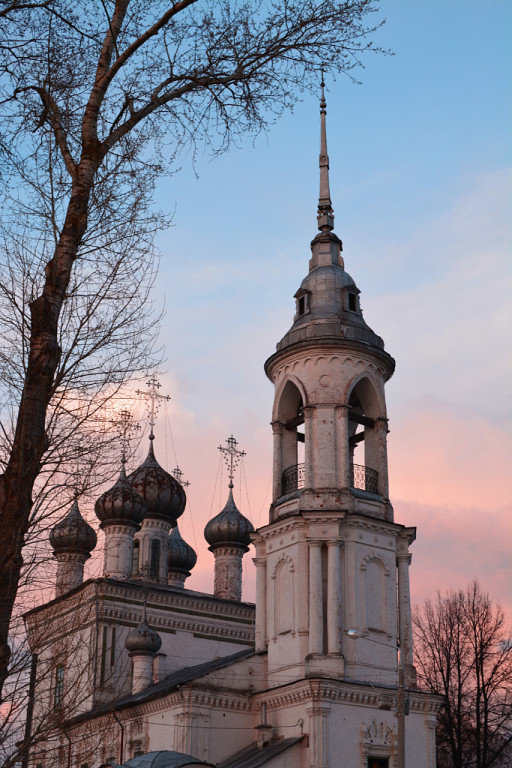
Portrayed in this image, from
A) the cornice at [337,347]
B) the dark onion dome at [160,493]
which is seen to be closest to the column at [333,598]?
the cornice at [337,347]

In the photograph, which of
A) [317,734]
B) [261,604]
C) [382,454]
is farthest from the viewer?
[382,454]

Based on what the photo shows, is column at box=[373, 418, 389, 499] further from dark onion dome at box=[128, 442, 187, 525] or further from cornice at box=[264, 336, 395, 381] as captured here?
dark onion dome at box=[128, 442, 187, 525]

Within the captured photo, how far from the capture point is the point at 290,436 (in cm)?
2744

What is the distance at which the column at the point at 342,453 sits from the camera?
82.9 ft

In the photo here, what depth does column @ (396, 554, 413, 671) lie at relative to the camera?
24938 millimetres

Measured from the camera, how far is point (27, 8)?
8.82 metres

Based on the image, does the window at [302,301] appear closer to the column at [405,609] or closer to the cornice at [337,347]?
the cornice at [337,347]

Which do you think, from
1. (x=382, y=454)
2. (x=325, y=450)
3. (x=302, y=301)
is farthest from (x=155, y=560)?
(x=325, y=450)

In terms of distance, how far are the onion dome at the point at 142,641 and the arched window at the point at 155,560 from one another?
23.6ft

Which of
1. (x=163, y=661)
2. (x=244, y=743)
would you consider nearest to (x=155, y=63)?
(x=244, y=743)

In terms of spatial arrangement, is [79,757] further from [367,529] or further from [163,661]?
[163,661]

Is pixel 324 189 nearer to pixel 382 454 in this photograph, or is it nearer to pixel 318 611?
pixel 382 454

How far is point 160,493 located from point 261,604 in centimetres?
1285

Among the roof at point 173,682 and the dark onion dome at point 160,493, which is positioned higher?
the dark onion dome at point 160,493
